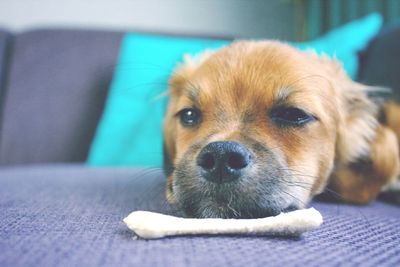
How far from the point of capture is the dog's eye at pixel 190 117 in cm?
123

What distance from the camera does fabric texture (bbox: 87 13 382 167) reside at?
1.99m

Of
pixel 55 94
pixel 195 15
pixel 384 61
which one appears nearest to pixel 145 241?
pixel 384 61

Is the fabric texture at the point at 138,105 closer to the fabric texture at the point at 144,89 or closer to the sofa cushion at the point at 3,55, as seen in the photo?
the fabric texture at the point at 144,89

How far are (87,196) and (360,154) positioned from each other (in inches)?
31.5

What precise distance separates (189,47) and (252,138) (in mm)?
1260

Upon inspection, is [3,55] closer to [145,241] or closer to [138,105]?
[138,105]

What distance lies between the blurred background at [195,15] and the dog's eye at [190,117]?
6.34ft

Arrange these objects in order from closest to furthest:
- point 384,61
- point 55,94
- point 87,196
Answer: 1. point 87,196
2. point 384,61
3. point 55,94

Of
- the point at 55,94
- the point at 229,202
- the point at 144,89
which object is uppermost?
the point at 229,202

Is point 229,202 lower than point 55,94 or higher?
higher

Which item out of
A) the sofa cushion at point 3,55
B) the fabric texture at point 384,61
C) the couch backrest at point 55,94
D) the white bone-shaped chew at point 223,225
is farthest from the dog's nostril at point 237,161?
the sofa cushion at point 3,55

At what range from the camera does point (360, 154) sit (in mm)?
1359

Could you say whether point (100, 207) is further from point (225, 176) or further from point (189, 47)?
point (189, 47)

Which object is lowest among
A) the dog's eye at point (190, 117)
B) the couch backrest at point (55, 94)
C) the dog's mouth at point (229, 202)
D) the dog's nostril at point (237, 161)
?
the couch backrest at point (55, 94)
